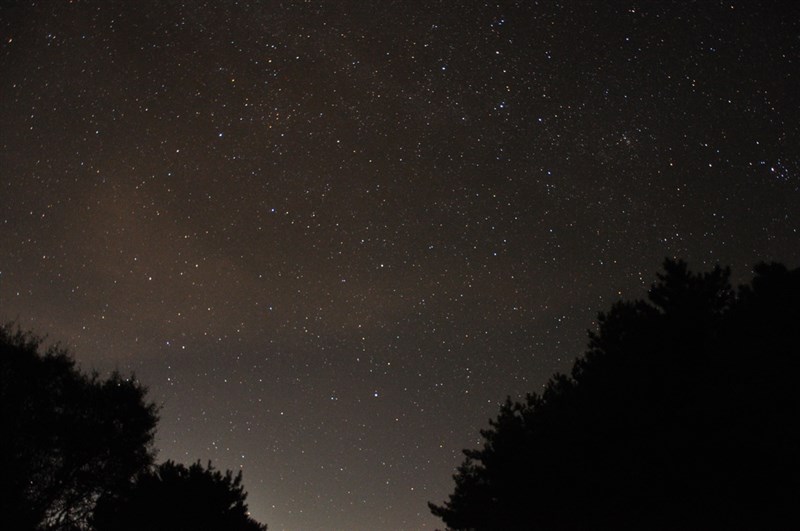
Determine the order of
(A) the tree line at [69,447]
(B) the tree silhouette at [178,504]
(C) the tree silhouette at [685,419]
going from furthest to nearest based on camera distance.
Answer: (B) the tree silhouette at [178,504] → (A) the tree line at [69,447] → (C) the tree silhouette at [685,419]

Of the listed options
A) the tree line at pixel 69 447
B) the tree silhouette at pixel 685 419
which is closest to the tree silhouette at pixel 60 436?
the tree line at pixel 69 447

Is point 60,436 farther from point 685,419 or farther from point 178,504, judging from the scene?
point 685,419

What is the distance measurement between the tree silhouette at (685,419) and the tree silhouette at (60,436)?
40.4ft

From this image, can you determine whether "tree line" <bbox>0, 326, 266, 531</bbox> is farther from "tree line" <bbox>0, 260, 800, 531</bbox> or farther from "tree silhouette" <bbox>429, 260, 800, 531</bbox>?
"tree silhouette" <bbox>429, 260, 800, 531</bbox>

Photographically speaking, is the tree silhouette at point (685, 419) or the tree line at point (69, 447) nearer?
the tree silhouette at point (685, 419)

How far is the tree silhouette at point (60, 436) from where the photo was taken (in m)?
14.5

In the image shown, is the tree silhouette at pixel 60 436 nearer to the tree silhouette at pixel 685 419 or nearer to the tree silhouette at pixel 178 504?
the tree silhouette at pixel 178 504

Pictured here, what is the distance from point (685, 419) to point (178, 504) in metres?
18.3

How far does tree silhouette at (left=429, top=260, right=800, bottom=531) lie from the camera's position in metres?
10.8

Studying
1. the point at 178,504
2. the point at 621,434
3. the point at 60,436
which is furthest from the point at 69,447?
the point at 621,434

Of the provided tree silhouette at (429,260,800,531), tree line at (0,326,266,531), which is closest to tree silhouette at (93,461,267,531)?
tree line at (0,326,266,531)

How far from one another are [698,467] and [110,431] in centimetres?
1561

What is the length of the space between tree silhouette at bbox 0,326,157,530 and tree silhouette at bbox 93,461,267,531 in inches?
26.8

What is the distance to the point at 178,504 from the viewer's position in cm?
2186
